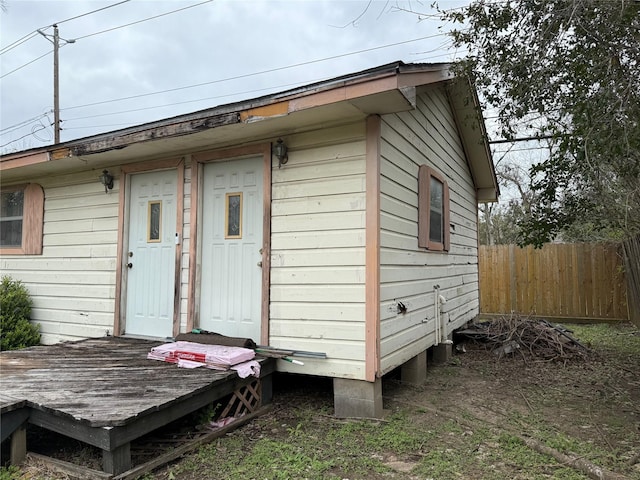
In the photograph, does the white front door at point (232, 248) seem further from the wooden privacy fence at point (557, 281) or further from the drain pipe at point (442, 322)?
the wooden privacy fence at point (557, 281)

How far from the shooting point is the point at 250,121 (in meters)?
3.56

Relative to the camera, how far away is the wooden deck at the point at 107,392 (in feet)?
8.10

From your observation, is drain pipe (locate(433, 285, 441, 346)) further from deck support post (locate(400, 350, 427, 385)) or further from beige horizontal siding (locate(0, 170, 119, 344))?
beige horizontal siding (locate(0, 170, 119, 344))

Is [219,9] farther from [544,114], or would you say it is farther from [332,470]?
[332,470]

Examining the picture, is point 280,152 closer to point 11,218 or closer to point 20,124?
point 11,218

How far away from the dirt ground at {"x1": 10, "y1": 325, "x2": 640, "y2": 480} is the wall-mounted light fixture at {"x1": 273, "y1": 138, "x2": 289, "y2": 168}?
228 centimetres

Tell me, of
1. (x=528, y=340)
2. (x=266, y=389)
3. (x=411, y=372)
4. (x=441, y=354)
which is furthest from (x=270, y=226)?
(x=528, y=340)

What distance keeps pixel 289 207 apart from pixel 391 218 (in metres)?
0.96

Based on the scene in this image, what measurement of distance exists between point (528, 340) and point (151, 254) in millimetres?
5415

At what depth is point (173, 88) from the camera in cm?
1911

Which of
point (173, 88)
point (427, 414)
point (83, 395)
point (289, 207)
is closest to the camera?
point (83, 395)

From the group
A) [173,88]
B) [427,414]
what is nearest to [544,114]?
[427,414]

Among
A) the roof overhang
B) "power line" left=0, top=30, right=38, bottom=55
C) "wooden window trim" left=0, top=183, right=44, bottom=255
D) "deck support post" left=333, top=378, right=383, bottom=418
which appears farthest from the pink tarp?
"power line" left=0, top=30, right=38, bottom=55

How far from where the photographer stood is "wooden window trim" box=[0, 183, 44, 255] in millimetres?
5723
